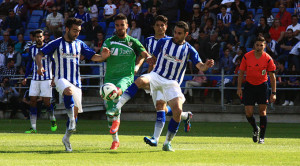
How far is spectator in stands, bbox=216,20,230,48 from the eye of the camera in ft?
73.9

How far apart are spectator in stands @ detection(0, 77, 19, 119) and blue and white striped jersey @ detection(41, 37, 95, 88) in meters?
12.8

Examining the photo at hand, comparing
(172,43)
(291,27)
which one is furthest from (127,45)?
(291,27)

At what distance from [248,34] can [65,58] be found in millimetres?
12896

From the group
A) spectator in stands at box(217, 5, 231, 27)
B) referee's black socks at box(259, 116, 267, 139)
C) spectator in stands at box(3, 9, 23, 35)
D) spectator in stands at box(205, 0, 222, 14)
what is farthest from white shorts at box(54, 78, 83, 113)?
spectator in stands at box(3, 9, 23, 35)

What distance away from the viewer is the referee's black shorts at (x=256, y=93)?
12.8m

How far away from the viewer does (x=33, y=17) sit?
28672 millimetres

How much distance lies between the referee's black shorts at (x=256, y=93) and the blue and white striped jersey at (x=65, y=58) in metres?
4.12

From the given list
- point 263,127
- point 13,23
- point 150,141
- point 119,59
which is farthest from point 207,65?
point 13,23

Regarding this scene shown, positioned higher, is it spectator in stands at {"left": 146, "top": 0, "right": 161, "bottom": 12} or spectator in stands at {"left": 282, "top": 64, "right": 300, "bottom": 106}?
spectator in stands at {"left": 146, "top": 0, "right": 161, "bottom": 12}

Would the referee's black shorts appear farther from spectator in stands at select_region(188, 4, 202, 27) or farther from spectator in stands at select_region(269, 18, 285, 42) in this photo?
spectator in stands at select_region(188, 4, 202, 27)

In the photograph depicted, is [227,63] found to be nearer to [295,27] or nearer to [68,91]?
[295,27]

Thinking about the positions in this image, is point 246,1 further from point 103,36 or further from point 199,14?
point 103,36

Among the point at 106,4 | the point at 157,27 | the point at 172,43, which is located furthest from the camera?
the point at 106,4

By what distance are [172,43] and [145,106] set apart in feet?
36.7
